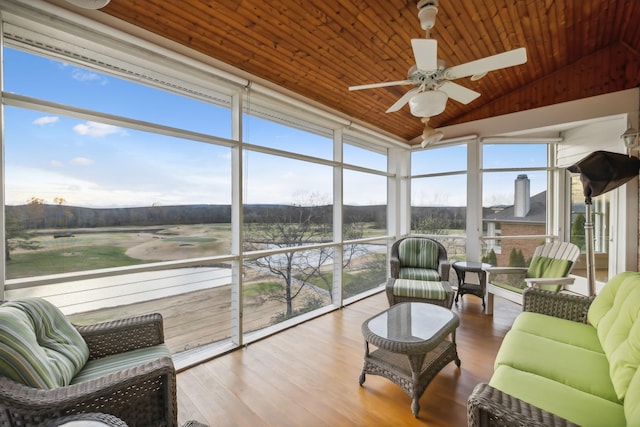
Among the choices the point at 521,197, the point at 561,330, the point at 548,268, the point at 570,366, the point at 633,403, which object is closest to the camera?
the point at 633,403

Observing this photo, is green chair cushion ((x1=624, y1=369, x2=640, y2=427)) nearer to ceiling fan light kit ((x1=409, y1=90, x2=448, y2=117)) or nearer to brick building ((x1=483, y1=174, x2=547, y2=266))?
ceiling fan light kit ((x1=409, y1=90, x2=448, y2=117))

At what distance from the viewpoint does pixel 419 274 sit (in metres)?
3.77

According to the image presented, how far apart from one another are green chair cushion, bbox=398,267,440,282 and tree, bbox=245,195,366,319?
0.88 metres

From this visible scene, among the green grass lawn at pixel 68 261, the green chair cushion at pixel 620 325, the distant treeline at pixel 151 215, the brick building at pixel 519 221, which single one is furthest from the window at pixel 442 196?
the green grass lawn at pixel 68 261

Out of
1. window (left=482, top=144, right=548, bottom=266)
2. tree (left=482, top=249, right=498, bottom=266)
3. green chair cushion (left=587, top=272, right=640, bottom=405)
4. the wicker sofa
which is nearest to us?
the wicker sofa

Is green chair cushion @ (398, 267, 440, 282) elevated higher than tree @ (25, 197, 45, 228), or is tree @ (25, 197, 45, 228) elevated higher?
tree @ (25, 197, 45, 228)

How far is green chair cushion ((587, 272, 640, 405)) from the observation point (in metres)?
1.33

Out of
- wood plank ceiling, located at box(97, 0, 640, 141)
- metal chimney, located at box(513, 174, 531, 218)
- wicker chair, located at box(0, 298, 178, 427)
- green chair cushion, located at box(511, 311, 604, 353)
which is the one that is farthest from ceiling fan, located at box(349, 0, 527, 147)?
metal chimney, located at box(513, 174, 531, 218)

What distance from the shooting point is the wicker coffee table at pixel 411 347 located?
1902 millimetres

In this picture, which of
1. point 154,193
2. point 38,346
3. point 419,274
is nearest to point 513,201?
point 419,274

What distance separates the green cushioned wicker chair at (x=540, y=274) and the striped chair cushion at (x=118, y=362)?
3.64 meters

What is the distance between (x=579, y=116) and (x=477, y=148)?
49.6 inches

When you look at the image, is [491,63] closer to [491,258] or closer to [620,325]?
[620,325]

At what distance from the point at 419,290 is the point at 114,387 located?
2884 mm
